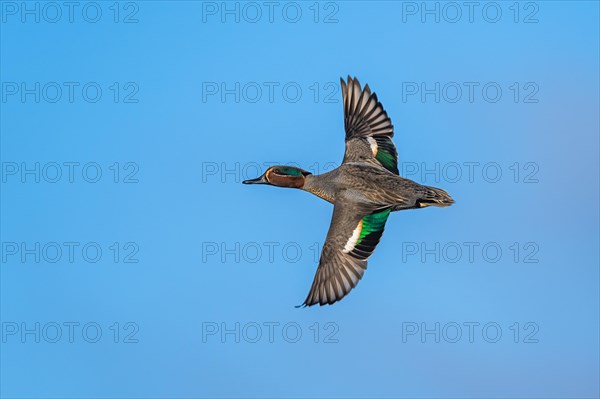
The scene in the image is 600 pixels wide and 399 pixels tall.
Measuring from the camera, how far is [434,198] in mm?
17734

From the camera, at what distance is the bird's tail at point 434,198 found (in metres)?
17.7

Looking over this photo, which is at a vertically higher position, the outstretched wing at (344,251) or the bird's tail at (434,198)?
the bird's tail at (434,198)

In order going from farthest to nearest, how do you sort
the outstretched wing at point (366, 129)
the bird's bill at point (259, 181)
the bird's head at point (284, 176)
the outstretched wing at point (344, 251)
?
1. the outstretched wing at point (366, 129)
2. the bird's bill at point (259, 181)
3. the bird's head at point (284, 176)
4. the outstretched wing at point (344, 251)

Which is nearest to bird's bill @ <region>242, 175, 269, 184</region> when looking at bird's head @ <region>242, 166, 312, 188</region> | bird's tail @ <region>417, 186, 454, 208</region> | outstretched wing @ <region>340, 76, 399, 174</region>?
bird's head @ <region>242, 166, 312, 188</region>

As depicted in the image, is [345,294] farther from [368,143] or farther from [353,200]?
[368,143]

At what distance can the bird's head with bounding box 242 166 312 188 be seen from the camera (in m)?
18.9

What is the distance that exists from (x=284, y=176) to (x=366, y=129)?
2.12 m

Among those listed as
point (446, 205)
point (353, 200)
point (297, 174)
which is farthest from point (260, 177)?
point (446, 205)

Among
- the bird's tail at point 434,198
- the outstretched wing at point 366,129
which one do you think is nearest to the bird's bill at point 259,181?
the outstretched wing at point 366,129

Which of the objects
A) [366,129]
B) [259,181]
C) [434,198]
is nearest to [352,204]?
[434,198]

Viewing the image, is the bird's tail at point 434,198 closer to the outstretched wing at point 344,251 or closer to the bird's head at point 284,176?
the outstretched wing at point 344,251

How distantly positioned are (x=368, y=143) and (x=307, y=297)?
11.7 feet

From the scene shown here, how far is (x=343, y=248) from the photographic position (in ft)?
58.6

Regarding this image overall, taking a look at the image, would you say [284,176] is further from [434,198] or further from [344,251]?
[434,198]
